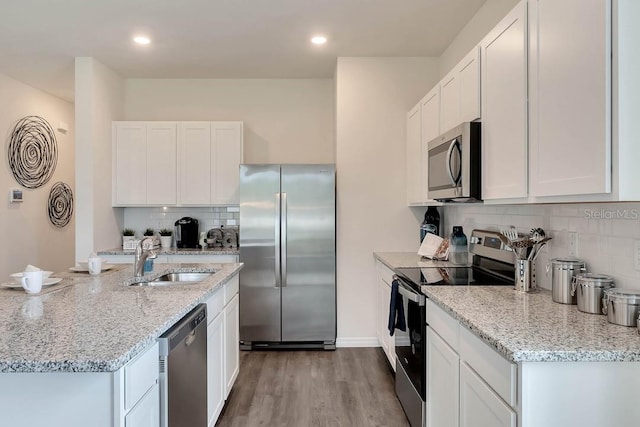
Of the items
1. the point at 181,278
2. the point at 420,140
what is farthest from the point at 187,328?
the point at 420,140

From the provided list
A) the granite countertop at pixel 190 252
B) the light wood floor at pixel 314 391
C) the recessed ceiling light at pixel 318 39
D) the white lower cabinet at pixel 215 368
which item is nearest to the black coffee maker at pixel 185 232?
the granite countertop at pixel 190 252

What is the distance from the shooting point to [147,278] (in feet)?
7.93

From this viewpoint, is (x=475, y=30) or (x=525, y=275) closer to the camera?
(x=525, y=275)

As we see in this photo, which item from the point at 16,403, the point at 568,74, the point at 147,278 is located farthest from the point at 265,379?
the point at 568,74

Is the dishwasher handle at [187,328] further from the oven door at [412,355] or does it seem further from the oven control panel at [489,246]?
the oven control panel at [489,246]

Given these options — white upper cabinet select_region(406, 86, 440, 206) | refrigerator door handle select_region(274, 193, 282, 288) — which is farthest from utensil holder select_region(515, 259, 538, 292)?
refrigerator door handle select_region(274, 193, 282, 288)

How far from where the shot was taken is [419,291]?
221cm

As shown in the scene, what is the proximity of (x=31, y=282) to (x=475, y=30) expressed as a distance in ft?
10.7

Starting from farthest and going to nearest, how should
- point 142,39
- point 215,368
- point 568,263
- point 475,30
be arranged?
point 142,39 < point 475,30 < point 215,368 < point 568,263

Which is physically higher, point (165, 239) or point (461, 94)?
point (461, 94)

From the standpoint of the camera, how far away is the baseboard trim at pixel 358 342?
12.8 feet

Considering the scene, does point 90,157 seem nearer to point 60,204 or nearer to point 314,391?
point 60,204

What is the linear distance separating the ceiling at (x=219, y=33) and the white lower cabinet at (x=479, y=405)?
250 centimetres

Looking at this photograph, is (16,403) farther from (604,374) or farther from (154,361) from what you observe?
(604,374)
